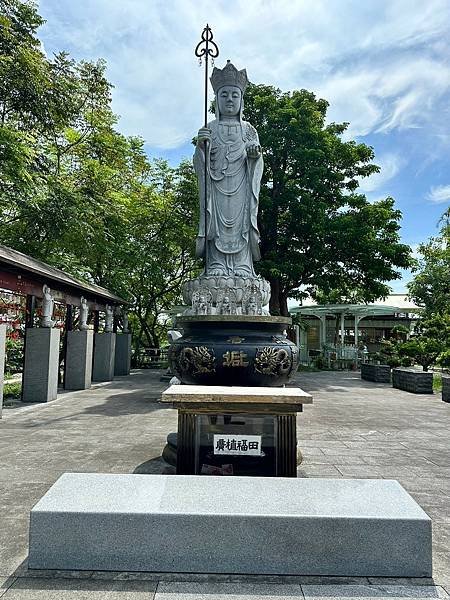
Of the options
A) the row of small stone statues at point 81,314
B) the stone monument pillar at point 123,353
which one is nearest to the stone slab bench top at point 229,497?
the row of small stone statues at point 81,314

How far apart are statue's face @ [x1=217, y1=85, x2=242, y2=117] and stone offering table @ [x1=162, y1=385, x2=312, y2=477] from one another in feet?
22.0

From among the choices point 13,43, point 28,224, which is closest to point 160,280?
point 28,224

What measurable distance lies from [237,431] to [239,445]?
12 cm

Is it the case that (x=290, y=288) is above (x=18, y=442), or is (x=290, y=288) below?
above

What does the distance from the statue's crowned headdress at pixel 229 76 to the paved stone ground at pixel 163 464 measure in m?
6.25

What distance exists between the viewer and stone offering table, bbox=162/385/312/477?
154 inches

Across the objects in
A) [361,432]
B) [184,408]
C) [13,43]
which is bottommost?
[361,432]

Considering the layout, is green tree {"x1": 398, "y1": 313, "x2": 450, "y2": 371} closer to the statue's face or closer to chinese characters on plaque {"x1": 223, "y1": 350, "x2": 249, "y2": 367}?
the statue's face

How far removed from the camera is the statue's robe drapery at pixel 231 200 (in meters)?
9.14

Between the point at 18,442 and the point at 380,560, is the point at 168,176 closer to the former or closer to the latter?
the point at 18,442

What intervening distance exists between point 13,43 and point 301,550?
11846 mm

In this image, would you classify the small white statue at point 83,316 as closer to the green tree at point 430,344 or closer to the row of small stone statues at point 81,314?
the row of small stone statues at point 81,314

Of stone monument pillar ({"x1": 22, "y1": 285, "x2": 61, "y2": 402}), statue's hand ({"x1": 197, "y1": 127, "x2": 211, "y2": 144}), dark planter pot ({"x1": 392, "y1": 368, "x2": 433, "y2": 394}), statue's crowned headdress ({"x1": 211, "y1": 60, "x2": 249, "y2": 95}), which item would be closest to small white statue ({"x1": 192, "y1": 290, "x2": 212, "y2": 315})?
statue's hand ({"x1": 197, "y1": 127, "x2": 211, "y2": 144})

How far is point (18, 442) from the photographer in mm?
5973
